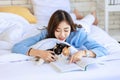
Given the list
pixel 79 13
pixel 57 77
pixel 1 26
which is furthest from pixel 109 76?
pixel 79 13

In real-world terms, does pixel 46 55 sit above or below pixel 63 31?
below

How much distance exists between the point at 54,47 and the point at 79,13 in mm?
1492

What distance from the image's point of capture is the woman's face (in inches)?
65.4

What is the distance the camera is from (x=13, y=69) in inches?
57.1

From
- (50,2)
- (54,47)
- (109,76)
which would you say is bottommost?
(109,76)

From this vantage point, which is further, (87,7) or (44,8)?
(87,7)

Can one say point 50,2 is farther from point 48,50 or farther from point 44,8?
point 48,50

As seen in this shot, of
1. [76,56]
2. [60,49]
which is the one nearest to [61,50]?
[60,49]

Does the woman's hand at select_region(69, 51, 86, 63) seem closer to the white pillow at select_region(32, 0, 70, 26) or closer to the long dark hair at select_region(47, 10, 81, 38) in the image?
the long dark hair at select_region(47, 10, 81, 38)

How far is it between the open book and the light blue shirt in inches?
6.8

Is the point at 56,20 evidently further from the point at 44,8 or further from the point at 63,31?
the point at 44,8

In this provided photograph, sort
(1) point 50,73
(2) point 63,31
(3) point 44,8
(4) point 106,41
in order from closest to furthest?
(1) point 50,73
(2) point 63,31
(4) point 106,41
(3) point 44,8

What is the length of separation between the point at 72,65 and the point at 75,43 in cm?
32

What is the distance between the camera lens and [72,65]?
1.44 m
